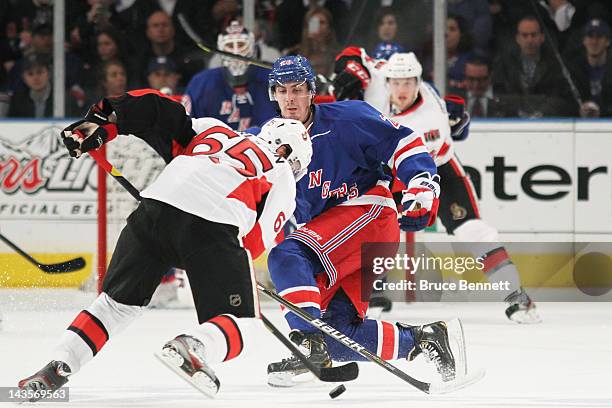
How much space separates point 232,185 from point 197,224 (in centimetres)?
13

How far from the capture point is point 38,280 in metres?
6.71

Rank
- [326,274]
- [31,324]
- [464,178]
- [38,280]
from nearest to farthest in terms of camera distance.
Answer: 1. [326,274]
2. [31,324]
3. [464,178]
4. [38,280]

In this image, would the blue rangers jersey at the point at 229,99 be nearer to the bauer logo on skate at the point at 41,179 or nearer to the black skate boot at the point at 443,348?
the bauer logo on skate at the point at 41,179

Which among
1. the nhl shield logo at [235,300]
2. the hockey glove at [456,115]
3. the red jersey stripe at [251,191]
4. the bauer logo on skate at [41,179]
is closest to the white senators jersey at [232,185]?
the red jersey stripe at [251,191]

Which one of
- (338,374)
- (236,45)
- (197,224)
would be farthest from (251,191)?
(236,45)

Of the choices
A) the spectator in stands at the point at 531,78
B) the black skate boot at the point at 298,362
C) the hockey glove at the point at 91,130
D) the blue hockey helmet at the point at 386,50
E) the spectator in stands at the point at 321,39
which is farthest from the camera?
the spectator in stands at the point at 321,39

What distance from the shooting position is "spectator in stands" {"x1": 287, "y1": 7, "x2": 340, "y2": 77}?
7.07 m

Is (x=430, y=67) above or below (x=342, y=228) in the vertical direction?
above

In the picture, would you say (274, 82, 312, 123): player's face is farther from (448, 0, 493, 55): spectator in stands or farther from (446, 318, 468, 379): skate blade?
(448, 0, 493, 55): spectator in stands

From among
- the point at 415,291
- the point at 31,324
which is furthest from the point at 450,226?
the point at 31,324

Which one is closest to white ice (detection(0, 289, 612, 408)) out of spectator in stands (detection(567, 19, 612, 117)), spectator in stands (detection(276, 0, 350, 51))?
spectator in stands (detection(567, 19, 612, 117))

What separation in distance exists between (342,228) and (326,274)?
0.15 m

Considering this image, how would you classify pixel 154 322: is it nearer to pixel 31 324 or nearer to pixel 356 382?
pixel 31 324

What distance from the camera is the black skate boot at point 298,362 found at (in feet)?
12.4
